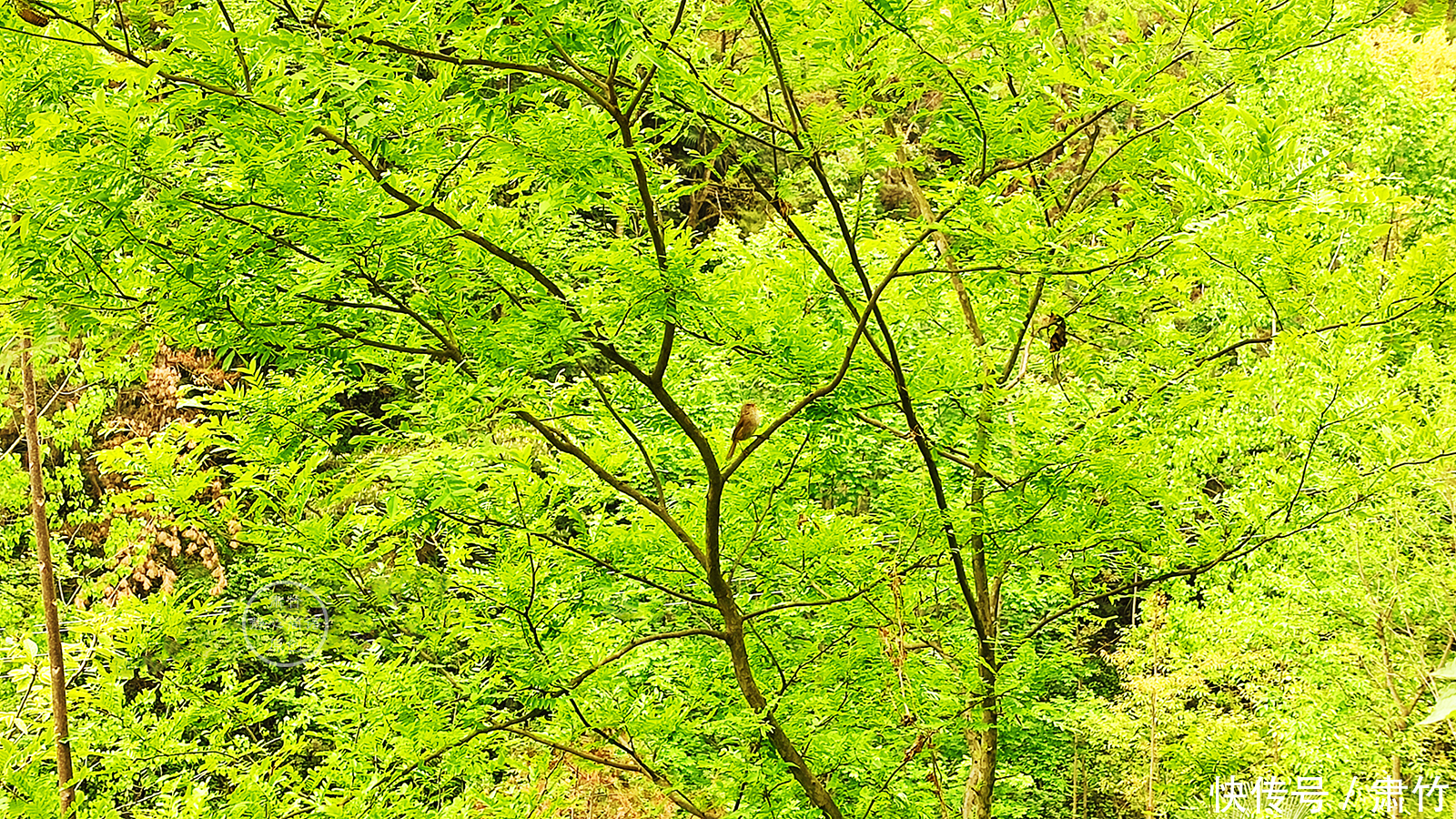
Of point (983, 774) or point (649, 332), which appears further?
point (983, 774)

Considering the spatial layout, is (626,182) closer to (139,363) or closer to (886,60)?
(886,60)

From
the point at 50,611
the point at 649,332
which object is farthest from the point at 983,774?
the point at 50,611

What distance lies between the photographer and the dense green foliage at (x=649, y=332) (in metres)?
2.19

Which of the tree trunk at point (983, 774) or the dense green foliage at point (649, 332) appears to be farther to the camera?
the tree trunk at point (983, 774)

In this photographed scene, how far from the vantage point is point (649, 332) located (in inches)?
113

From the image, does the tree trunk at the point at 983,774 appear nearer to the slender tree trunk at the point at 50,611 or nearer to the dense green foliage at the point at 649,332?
the dense green foliage at the point at 649,332

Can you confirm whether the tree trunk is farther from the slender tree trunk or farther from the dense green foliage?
the slender tree trunk

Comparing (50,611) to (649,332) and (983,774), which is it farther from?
(983,774)

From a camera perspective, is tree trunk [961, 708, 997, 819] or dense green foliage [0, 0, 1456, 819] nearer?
dense green foliage [0, 0, 1456, 819]

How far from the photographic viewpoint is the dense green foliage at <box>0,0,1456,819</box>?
7.18ft

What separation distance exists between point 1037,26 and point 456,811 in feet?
8.81

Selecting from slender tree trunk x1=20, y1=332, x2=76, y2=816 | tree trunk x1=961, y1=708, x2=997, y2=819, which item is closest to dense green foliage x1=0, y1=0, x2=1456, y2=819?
tree trunk x1=961, y1=708, x2=997, y2=819

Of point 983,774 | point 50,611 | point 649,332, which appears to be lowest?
point 50,611

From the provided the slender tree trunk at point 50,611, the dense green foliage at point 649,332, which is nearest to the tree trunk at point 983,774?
the dense green foliage at point 649,332
